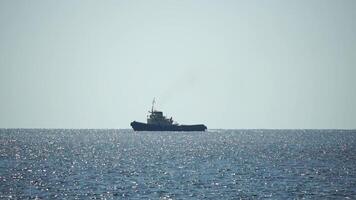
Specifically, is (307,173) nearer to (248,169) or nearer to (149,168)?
(248,169)

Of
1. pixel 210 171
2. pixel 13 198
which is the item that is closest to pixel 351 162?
pixel 210 171

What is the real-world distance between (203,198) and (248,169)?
31.8 metres

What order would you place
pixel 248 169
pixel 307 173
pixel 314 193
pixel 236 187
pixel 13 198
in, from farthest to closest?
pixel 248 169 < pixel 307 173 < pixel 236 187 < pixel 314 193 < pixel 13 198

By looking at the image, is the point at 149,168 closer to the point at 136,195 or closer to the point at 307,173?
the point at 307,173

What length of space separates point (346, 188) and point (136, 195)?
24.1 m

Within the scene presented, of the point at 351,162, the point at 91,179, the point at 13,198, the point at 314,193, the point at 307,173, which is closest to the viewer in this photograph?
the point at 13,198

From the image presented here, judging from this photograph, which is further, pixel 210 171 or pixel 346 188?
pixel 210 171

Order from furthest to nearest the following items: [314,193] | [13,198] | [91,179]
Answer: [91,179] → [314,193] → [13,198]

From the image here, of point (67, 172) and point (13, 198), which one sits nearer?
point (13, 198)

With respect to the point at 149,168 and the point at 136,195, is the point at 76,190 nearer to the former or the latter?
the point at 136,195

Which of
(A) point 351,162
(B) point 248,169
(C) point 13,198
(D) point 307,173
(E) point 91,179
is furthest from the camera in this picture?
(A) point 351,162

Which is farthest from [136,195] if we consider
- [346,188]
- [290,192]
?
[346,188]

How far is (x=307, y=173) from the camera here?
276ft

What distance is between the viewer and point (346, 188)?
67.3 m
